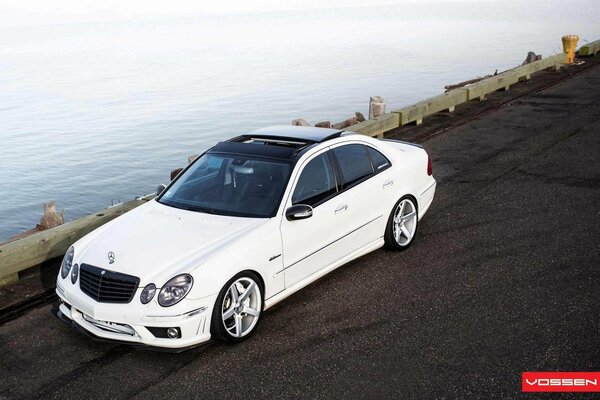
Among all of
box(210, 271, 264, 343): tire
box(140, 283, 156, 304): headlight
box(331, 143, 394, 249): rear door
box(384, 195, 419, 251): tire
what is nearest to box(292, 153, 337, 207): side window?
box(331, 143, 394, 249): rear door

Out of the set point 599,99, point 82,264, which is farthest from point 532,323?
point 599,99

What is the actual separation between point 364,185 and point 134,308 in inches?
117

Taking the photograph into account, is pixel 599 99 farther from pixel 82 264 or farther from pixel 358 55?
pixel 358 55

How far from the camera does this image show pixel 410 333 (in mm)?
6465

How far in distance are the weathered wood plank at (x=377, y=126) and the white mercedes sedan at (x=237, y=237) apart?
502cm

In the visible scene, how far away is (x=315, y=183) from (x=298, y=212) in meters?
0.63

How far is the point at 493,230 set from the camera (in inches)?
354

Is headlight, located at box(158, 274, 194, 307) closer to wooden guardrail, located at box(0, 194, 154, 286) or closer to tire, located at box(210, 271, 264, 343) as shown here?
tire, located at box(210, 271, 264, 343)

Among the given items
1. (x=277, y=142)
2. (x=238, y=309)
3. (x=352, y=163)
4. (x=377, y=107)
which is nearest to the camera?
(x=238, y=309)

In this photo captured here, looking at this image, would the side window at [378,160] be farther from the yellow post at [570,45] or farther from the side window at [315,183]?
the yellow post at [570,45]

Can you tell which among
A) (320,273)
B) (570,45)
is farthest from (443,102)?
(320,273)

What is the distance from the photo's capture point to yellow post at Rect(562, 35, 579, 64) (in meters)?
22.7

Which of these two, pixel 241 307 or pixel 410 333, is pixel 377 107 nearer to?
pixel 410 333

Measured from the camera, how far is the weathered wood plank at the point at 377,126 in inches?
531
